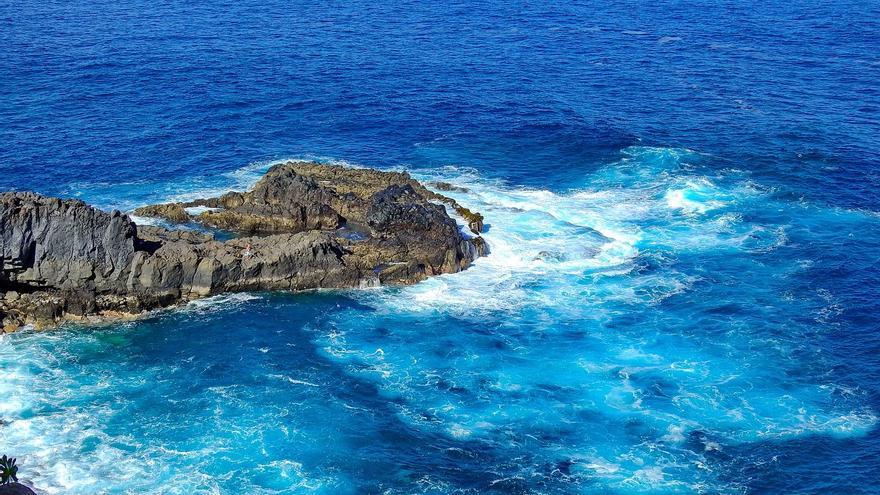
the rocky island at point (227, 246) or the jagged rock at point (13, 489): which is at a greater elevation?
the rocky island at point (227, 246)

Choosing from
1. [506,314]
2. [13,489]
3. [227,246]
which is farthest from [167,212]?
[13,489]

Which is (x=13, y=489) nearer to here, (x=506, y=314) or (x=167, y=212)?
(x=506, y=314)

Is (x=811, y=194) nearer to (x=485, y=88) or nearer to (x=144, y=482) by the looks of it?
(x=485, y=88)

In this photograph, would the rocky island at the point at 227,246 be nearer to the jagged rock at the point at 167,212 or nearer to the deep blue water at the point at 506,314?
the jagged rock at the point at 167,212

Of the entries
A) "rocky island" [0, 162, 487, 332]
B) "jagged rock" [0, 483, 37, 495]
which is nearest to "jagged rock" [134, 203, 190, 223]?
"rocky island" [0, 162, 487, 332]

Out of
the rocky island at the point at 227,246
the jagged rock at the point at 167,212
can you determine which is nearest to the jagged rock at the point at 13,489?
the rocky island at the point at 227,246

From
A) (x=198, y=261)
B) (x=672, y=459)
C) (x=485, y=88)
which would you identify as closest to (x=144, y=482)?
(x=198, y=261)

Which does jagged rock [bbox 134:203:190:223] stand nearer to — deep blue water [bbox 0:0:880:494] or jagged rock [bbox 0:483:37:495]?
deep blue water [bbox 0:0:880:494]
